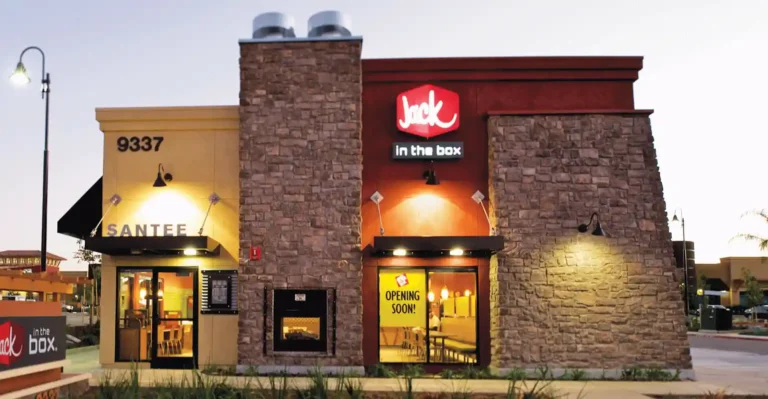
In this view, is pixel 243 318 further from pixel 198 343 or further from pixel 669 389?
pixel 669 389

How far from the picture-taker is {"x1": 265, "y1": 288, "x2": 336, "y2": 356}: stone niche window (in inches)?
653

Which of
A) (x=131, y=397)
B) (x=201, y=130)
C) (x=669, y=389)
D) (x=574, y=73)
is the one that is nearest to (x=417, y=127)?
(x=574, y=73)

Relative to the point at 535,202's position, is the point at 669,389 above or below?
below

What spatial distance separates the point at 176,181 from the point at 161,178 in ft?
1.32

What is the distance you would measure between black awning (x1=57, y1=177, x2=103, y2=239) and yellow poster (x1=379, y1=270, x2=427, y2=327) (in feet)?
22.1

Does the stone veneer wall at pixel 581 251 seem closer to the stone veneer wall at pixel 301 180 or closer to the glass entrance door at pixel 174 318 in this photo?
the stone veneer wall at pixel 301 180

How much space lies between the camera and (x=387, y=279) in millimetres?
17297

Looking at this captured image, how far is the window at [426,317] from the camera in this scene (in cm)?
1712

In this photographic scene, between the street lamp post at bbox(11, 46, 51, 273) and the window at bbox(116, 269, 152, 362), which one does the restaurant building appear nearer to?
the window at bbox(116, 269, 152, 362)

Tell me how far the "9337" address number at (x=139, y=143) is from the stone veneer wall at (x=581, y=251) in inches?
292

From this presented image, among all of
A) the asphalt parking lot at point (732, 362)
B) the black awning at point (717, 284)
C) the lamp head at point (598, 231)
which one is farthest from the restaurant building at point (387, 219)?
the black awning at point (717, 284)

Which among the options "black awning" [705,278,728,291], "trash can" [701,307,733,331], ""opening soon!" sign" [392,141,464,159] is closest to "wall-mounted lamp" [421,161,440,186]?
""opening soon!" sign" [392,141,464,159]

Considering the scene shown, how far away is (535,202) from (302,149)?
5.00 m

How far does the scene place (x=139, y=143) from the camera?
17.9 meters
